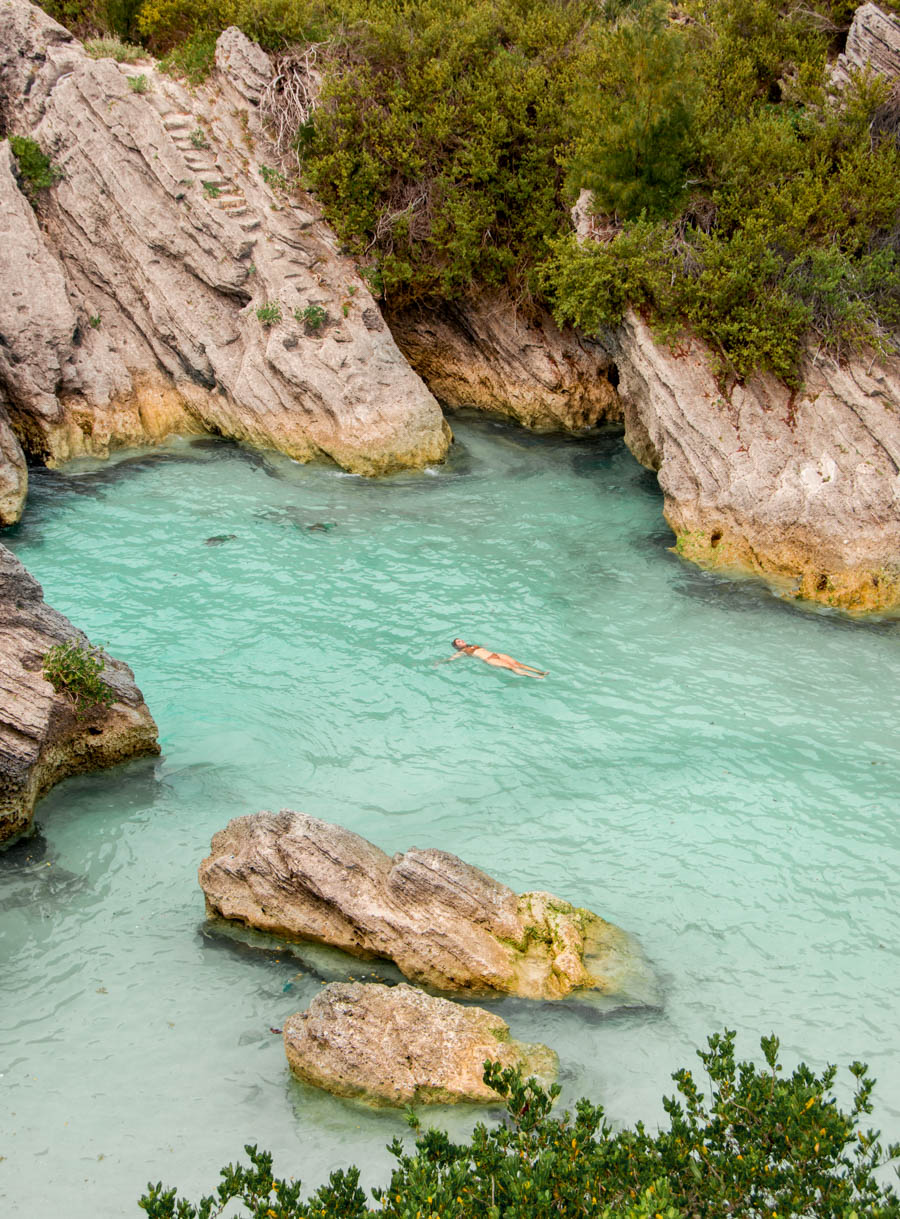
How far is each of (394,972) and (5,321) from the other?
1755 centimetres

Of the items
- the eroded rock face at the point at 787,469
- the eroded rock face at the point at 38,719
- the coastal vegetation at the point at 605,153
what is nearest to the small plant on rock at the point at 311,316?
the coastal vegetation at the point at 605,153

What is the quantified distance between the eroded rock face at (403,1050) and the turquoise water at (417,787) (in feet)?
0.76

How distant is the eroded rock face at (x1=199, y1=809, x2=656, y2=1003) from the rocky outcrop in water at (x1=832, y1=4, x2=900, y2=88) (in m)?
17.9

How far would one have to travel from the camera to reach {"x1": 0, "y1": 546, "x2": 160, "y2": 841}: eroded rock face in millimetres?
10336

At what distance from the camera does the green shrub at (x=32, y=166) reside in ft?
71.5

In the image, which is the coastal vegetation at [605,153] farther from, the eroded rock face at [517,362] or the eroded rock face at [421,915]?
the eroded rock face at [421,915]

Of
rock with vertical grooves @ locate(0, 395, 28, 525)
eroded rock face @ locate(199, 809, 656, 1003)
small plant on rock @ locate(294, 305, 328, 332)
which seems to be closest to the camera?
eroded rock face @ locate(199, 809, 656, 1003)

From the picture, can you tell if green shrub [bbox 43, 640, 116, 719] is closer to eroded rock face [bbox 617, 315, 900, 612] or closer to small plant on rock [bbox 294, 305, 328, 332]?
eroded rock face [bbox 617, 315, 900, 612]

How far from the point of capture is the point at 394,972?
8953 millimetres

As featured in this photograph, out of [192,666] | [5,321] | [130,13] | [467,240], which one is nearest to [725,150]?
[467,240]

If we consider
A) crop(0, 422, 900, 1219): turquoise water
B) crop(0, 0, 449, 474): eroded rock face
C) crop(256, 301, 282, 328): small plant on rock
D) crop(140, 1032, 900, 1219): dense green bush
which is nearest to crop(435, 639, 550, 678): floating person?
crop(0, 422, 900, 1219): turquoise water

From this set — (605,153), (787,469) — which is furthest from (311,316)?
(787,469)

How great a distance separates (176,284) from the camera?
871 inches

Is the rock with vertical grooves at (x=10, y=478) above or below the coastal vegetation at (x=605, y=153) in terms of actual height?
below
